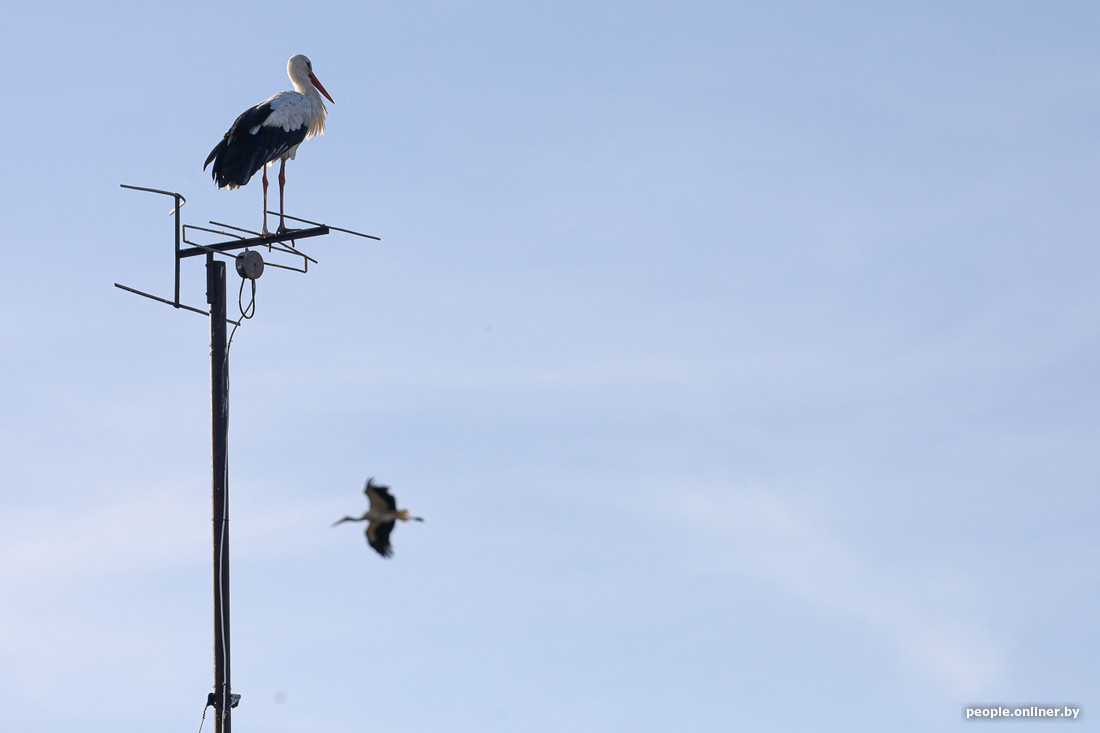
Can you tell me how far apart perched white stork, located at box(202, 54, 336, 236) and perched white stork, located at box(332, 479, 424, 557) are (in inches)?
269

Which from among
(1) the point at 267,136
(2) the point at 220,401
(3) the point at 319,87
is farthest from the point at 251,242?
(3) the point at 319,87

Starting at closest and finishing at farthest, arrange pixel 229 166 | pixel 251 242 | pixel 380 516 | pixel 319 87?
pixel 380 516, pixel 251 242, pixel 229 166, pixel 319 87

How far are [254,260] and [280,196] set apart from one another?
545cm

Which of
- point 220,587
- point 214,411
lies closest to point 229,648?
point 220,587

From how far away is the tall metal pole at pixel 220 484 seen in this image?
12398 mm

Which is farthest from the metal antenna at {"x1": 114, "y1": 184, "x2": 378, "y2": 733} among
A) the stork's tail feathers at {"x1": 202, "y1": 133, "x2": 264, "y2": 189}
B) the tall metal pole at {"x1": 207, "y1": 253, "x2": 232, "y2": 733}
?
the stork's tail feathers at {"x1": 202, "y1": 133, "x2": 264, "y2": 189}

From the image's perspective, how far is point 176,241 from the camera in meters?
13.8

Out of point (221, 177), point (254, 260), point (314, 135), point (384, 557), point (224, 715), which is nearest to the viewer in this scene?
point (384, 557)

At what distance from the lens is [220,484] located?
12.7 m

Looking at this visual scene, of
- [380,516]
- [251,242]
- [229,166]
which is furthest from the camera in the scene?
[229,166]

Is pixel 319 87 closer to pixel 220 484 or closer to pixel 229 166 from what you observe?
pixel 229 166

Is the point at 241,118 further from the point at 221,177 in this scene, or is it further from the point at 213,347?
the point at 213,347

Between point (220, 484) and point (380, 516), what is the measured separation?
2.14m

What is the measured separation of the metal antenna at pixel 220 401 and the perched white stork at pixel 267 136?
357cm
